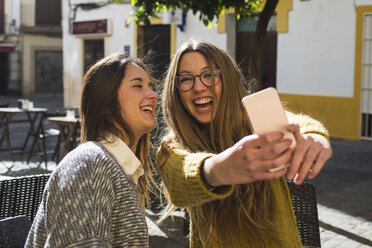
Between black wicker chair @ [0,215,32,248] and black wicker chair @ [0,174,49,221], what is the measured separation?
0.45 m

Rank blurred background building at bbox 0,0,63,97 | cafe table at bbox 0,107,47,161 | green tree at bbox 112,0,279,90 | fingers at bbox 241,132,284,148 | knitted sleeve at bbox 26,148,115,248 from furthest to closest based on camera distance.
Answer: blurred background building at bbox 0,0,63,97, cafe table at bbox 0,107,47,161, green tree at bbox 112,0,279,90, knitted sleeve at bbox 26,148,115,248, fingers at bbox 241,132,284,148

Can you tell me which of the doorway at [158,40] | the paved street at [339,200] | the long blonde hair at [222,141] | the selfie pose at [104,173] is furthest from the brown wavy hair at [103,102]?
the doorway at [158,40]

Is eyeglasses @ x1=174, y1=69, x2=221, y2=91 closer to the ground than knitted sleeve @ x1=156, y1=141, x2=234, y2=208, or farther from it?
farther from it

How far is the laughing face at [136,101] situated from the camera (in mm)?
2113

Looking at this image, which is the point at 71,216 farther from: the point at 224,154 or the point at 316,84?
the point at 316,84

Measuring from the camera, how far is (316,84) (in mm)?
11672

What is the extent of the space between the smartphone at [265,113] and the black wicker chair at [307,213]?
136 centimetres

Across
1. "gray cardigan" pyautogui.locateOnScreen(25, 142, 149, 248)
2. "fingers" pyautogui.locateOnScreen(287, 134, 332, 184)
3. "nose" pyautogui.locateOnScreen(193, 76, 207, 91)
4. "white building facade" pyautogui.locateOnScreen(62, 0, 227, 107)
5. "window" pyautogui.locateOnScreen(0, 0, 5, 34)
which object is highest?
"window" pyautogui.locateOnScreen(0, 0, 5, 34)

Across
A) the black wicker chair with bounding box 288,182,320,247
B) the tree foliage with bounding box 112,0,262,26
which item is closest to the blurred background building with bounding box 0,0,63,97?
the tree foliage with bounding box 112,0,262,26

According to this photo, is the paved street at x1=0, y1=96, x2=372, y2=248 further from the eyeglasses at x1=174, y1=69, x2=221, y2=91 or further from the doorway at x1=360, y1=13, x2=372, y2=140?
the eyeglasses at x1=174, y1=69, x2=221, y2=91

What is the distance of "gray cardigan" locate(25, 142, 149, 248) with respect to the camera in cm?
168

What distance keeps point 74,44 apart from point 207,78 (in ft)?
60.2

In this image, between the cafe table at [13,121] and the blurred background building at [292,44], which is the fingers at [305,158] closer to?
the blurred background building at [292,44]

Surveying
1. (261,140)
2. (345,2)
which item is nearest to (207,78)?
(261,140)
